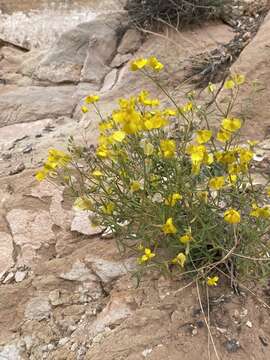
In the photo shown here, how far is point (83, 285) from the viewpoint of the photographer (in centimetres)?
205

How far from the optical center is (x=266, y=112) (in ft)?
9.63

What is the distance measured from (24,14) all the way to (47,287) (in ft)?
16.5

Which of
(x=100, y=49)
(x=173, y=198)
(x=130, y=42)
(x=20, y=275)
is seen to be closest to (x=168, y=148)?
(x=173, y=198)

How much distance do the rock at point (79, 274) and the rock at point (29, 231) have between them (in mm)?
255

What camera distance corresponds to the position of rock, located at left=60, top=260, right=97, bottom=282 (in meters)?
2.07

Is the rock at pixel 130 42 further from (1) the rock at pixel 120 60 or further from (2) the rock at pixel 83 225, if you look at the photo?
(2) the rock at pixel 83 225

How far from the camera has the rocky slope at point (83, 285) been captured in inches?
67.9

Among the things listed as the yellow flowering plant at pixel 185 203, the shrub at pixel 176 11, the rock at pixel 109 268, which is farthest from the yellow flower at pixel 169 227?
the shrub at pixel 176 11

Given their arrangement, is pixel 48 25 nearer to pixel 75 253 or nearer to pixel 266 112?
pixel 266 112

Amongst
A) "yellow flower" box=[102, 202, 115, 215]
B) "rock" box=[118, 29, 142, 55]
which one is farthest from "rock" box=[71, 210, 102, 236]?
"rock" box=[118, 29, 142, 55]

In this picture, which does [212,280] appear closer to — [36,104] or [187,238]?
[187,238]

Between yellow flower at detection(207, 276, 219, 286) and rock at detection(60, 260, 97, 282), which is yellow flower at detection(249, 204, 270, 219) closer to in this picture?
yellow flower at detection(207, 276, 219, 286)

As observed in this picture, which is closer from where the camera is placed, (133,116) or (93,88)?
(133,116)

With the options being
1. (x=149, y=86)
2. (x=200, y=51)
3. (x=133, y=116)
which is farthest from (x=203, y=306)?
(x=200, y=51)
